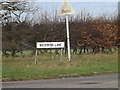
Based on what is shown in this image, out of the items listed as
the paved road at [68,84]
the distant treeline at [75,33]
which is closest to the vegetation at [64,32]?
the distant treeline at [75,33]

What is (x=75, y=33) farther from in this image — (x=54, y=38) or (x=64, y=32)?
(x=54, y=38)

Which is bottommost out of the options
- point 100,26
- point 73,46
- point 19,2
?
point 73,46

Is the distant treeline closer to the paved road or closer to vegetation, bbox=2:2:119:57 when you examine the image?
vegetation, bbox=2:2:119:57

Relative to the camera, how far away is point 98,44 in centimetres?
3275

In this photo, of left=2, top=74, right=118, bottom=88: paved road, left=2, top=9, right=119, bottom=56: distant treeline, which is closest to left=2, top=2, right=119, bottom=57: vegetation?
left=2, top=9, right=119, bottom=56: distant treeline

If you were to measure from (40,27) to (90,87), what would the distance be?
71.4 ft

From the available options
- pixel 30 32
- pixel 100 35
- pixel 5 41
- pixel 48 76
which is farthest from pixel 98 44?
pixel 48 76

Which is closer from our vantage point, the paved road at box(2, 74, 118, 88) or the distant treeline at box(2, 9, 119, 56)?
the paved road at box(2, 74, 118, 88)

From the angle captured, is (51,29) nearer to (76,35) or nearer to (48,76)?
(76,35)

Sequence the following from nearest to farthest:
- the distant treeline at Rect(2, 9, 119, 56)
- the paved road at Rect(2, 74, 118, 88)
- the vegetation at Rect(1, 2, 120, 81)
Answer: the paved road at Rect(2, 74, 118, 88)
the vegetation at Rect(1, 2, 120, 81)
the distant treeline at Rect(2, 9, 119, 56)

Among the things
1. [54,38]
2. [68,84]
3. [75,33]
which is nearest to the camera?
[68,84]

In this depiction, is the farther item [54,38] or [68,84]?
[54,38]

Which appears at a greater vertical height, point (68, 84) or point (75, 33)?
point (75, 33)

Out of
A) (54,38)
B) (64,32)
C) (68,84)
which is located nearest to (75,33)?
(64,32)
